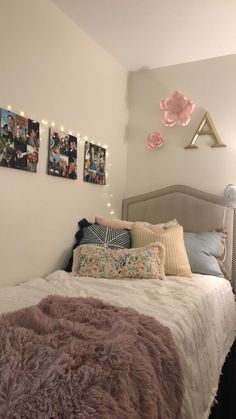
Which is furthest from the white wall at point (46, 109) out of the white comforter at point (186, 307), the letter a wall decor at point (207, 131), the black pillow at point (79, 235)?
the letter a wall decor at point (207, 131)

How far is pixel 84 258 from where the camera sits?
2082mm

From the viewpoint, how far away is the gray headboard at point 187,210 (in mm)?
2549

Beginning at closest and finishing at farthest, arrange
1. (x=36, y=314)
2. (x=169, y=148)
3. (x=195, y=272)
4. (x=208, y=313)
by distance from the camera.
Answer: (x=36, y=314)
(x=208, y=313)
(x=195, y=272)
(x=169, y=148)

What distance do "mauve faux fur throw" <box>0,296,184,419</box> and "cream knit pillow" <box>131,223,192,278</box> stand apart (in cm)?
97

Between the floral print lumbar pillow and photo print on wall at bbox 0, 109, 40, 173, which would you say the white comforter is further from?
photo print on wall at bbox 0, 109, 40, 173

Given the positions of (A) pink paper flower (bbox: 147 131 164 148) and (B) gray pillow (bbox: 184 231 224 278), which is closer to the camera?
(B) gray pillow (bbox: 184 231 224 278)

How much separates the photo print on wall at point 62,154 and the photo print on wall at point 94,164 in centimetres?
16

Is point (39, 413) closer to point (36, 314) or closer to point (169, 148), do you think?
point (36, 314)

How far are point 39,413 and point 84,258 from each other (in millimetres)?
1381

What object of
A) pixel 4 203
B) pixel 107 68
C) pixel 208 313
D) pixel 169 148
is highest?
pixel 107 68

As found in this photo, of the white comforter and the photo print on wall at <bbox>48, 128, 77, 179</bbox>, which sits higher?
the photo print on wall at <bbox>48, 128, 77, 179</bbox>

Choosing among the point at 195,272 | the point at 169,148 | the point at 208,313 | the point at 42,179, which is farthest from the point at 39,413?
the point at 169,148

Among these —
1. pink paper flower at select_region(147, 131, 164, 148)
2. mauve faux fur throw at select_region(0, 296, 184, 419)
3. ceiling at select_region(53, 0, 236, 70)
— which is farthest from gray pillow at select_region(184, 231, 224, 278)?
ceiling at select_region(53, 0, 236, 70)

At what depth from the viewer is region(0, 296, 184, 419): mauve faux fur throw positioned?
74cm
